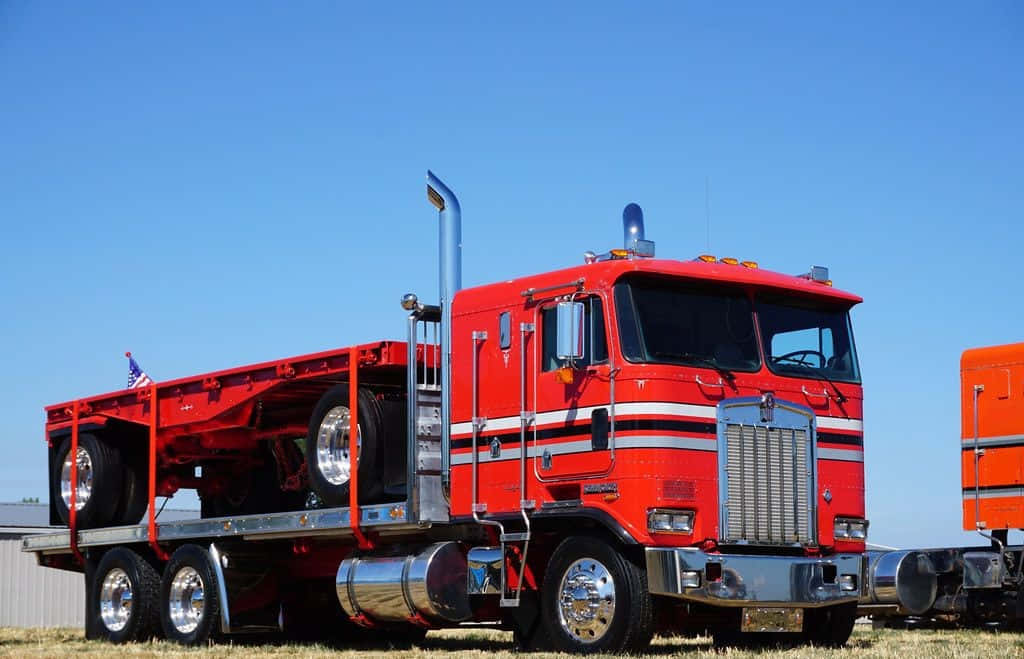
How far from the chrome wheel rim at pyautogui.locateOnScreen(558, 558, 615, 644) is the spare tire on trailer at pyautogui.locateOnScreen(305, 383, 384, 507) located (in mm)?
2760

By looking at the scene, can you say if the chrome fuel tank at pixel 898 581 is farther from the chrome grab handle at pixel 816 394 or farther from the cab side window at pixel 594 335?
the cab side window at pixel 594 335

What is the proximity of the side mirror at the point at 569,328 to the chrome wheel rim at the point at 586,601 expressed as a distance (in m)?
1.85

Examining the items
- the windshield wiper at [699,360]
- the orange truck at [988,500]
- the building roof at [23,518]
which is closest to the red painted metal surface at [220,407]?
the windshield wiper at [699,360]

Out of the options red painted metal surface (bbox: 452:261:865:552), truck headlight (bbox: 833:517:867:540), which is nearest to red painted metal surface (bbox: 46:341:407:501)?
red painted metal surface (bbox: 452:261:865:552)

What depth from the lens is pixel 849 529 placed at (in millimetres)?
13617

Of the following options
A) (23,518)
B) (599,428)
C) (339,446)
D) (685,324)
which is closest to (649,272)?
(685,324)

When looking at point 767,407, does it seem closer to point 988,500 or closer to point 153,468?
point 988,500

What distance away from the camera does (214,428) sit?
1722 centimetres

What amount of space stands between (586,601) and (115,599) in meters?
8.28

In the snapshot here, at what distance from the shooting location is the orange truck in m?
17.2

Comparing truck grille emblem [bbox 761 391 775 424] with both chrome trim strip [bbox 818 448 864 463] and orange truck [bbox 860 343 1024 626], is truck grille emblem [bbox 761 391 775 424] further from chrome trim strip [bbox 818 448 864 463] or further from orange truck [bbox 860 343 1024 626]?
orange truck [bbox 860 343 1024 626]

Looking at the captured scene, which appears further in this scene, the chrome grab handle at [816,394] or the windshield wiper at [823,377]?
the windshield wiper at [823,377]

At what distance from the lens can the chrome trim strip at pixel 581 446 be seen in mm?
12344

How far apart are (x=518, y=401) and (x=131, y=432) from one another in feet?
24.9
